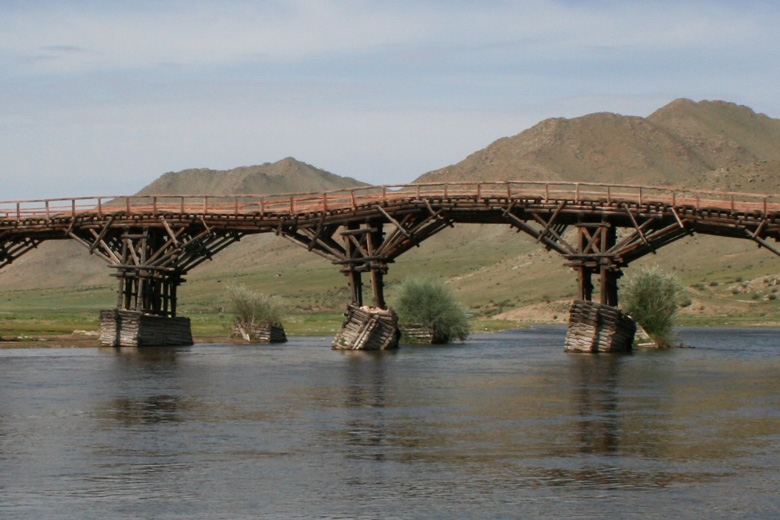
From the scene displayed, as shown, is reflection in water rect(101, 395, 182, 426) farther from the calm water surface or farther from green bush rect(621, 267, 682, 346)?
green bush rect(621, 267, 682, 346)

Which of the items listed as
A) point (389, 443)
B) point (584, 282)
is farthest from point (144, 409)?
point (584, 282)

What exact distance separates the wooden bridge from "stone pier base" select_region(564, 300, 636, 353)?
740mm

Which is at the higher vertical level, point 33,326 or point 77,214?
point 77,214

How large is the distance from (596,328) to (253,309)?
27.9 m

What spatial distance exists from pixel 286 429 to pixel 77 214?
138 ft

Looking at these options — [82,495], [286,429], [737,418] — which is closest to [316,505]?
[82,495]

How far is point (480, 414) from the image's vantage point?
3116cm

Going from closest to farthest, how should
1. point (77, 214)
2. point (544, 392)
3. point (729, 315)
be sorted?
1. point (544, 392)
2. point (77, 214)
3. point (729, 315)

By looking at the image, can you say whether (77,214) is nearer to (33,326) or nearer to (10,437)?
(33,326)

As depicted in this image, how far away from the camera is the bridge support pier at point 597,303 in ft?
188

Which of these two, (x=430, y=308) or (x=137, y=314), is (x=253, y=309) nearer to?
(x=430, y=308)

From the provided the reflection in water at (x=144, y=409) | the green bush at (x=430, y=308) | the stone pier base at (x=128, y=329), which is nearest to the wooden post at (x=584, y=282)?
the green bush at (x=430, y=308)

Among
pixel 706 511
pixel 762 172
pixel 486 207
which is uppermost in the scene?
pixel 762 172

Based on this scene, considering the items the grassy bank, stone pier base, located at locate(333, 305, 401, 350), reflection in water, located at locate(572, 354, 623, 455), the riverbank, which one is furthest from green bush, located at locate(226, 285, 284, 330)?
reflection in water, located at locate(572, 354, 623, 455)
